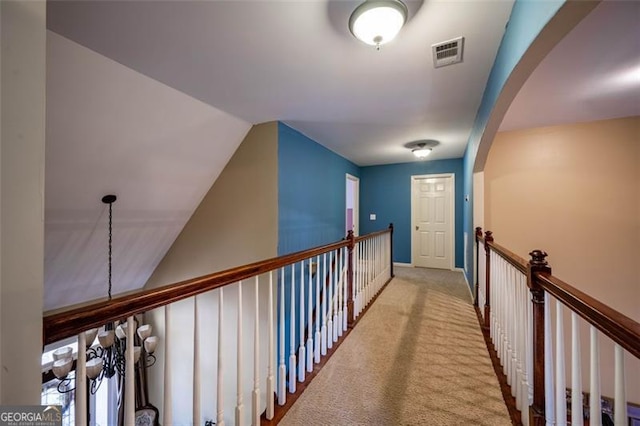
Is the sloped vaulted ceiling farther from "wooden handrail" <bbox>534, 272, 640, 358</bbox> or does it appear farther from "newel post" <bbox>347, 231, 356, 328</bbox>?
"wooden handrail" <bbox>534, 272, 640, 358</bbox>

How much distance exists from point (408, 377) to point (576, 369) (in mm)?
1235

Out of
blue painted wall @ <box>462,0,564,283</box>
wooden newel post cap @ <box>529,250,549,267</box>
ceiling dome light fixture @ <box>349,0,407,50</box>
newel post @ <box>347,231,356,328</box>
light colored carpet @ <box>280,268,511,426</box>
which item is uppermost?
ceiling dome light fixture @ <box>349,0,407,50</box>

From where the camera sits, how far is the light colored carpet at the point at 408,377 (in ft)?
5.14

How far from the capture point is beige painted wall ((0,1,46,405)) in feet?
1.80

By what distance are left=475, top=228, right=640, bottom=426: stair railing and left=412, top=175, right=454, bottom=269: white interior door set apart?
10.9ft

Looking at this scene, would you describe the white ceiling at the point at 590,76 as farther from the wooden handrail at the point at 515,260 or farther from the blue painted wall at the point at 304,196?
the blue painted wall at the point at 304,196

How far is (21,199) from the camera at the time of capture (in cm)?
57

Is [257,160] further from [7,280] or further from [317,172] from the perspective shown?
[7,280]

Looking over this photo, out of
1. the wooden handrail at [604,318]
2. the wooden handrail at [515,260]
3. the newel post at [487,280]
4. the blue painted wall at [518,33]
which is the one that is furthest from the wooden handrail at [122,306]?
the newel post at [487,280]

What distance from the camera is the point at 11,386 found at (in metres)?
0.55

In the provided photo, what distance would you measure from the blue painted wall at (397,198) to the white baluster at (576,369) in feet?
15.4

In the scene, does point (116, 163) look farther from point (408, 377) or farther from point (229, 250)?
point (408, 377)

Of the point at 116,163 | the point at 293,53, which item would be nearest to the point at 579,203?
the point at 293,53

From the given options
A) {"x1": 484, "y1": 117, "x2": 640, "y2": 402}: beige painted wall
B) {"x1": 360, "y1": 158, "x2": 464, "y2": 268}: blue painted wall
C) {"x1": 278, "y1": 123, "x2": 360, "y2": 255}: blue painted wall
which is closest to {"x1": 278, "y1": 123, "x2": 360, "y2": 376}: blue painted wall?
{"x1": 278, "y1": 123, "x2": 360, "y2": 255}: blue painted wall
